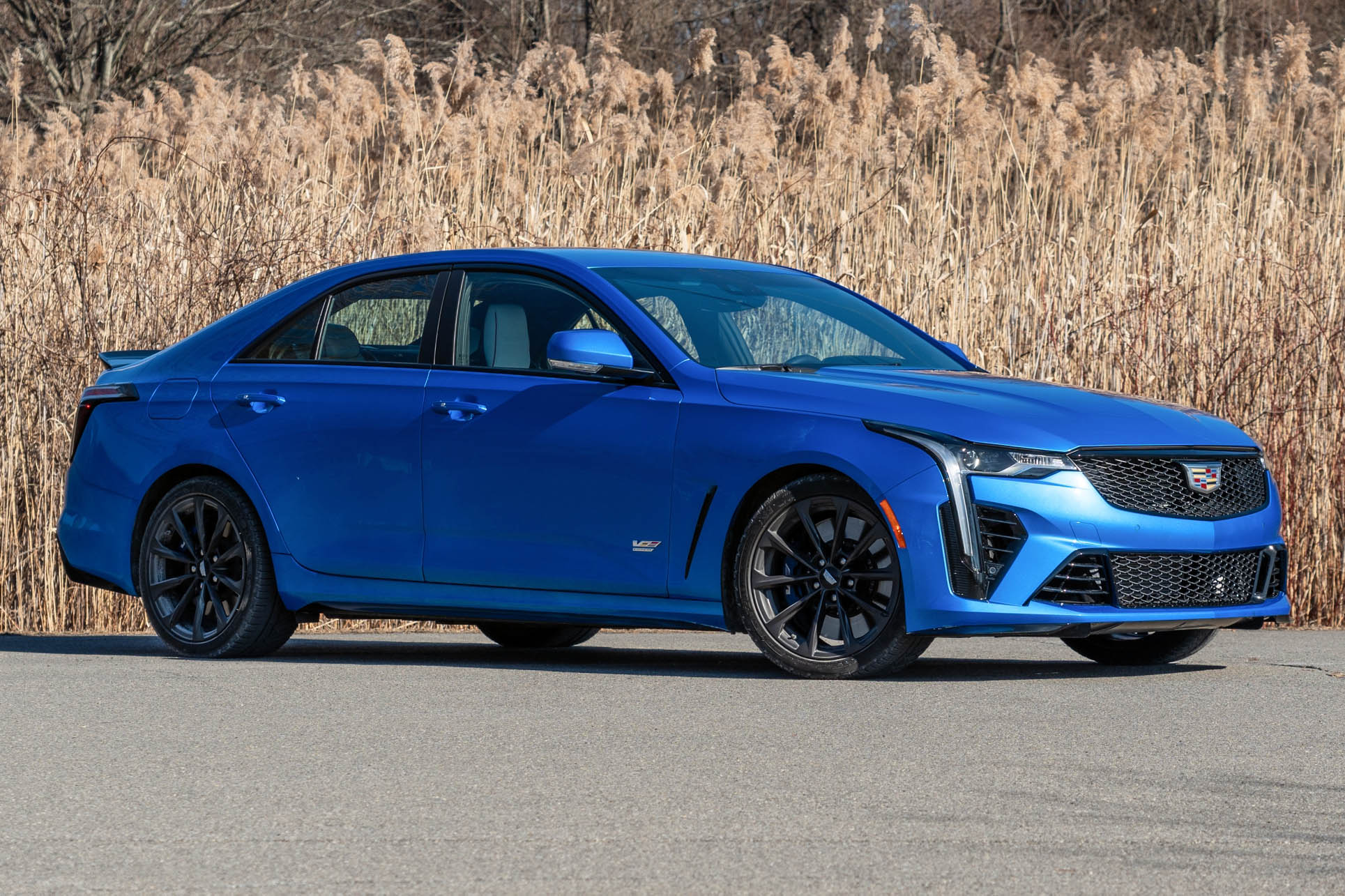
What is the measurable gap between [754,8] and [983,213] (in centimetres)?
1402

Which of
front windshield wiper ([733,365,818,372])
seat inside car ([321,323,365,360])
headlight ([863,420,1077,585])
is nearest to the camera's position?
headlight ([863,420,1077,585])

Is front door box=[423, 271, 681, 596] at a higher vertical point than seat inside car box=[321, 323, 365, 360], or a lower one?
lower

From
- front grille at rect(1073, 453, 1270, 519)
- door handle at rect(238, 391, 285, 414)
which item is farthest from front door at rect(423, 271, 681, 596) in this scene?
front grille at rect(1073, 453, 1270, 519)

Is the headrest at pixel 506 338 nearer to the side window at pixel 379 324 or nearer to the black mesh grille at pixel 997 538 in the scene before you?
the side window at pixel 379 324

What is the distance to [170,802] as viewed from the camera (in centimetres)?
540

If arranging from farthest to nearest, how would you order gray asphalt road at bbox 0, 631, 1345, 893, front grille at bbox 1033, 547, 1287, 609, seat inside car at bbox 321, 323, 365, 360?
seat inside car at bbox 321, 323, 365, 360 → front grille at bbox 1033, 547, 1287, 609 → gray asphalt road at bbox 0, 631, 1345, 893

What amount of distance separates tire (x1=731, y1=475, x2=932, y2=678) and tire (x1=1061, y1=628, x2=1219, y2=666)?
1.43m

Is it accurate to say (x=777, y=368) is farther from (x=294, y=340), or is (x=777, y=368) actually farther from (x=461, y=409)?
(x=294, y=340)

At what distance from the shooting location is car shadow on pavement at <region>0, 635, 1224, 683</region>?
26.8 ft

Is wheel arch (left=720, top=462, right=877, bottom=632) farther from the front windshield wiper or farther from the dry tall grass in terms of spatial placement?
the dry tall grass

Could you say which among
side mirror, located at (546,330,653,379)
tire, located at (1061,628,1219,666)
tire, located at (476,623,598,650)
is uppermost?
side mirror, located at (546,330,653,379)

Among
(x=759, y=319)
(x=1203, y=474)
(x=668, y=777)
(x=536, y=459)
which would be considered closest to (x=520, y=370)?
(x=536, y=459)

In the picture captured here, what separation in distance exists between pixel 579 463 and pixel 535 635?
1.99 m

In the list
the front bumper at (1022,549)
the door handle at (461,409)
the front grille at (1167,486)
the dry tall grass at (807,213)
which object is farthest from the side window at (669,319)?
the dry tall grass at (807,213)
